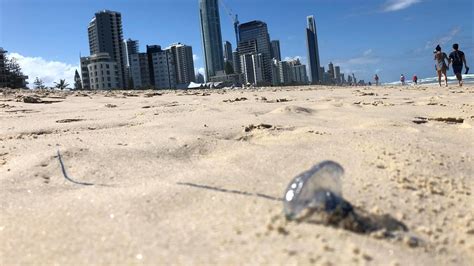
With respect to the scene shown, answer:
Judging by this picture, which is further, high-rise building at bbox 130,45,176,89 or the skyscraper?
the skyscraper

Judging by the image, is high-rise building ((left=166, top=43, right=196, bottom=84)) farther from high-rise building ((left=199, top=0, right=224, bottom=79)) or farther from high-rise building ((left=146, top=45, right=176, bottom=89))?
high-rise building ((left=199, top=0, right=224, bottom=79))

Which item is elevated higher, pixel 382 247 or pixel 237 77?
pixel 237 77

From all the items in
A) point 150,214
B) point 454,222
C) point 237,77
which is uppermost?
point 237,77

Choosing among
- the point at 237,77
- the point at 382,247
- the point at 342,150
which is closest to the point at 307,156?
the point at 342,150

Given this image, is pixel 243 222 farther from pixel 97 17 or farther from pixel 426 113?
pixel 97 17

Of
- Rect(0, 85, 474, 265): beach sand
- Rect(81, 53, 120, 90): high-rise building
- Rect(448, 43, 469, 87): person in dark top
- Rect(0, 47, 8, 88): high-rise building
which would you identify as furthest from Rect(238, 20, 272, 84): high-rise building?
Rect(0, 85, 474, 265): beach sand
